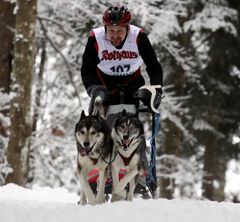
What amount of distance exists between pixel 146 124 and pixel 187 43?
359 centimetres

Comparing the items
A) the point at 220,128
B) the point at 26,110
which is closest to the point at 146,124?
the point at 220,128

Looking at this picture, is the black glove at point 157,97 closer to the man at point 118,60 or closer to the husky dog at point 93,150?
the man at point 118,60

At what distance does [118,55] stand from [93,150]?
120 centimetres

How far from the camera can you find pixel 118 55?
6.32m

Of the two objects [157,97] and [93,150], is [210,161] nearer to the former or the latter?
[157,97]

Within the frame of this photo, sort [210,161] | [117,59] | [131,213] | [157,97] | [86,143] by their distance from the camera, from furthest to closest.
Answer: [210,161], [117,59], [157,97], [86,143], [131,213]

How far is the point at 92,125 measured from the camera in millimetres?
5695

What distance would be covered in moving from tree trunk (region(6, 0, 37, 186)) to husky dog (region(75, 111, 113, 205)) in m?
4.41

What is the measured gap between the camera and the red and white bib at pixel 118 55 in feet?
20.6

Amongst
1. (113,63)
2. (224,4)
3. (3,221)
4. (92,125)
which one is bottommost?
(3,221)

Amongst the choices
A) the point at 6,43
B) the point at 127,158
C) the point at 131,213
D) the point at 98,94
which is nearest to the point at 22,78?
the point at 6,43

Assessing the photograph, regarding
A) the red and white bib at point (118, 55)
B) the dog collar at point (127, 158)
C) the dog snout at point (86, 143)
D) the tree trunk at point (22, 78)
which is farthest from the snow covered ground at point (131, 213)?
the tree trunk at point (22, 78)

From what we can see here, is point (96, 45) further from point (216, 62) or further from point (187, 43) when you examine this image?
point (216, 62)

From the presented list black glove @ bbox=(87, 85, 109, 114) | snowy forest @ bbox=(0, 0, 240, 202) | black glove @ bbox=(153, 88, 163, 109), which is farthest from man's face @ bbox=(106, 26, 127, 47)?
snowy forest @ bbox=(0, 0, 240, 202)
